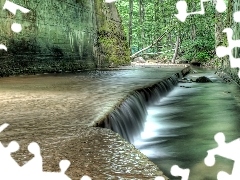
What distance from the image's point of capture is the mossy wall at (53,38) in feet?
30.2

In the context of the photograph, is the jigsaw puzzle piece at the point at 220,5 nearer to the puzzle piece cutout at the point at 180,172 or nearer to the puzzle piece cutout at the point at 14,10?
the puzzle piece cutout at the point at 14,10

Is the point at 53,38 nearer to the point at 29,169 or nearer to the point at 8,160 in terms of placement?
the point at 8,160

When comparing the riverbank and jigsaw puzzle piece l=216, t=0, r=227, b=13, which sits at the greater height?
jigsaw puzzle piece l=216, t=0, r=227, b=13

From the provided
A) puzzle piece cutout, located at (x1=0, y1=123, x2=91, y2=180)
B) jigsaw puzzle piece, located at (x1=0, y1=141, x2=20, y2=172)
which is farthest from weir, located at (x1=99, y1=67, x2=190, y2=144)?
puzzle piece cutout, located at (x1=0, y1=123, x2=91, y2=180)

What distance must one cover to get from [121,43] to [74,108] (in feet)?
46.2

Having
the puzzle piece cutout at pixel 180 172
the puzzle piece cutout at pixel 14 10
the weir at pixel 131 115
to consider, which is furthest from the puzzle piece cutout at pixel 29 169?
the puzzle piece cutout at pixel 14 10

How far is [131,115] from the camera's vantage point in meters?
4.81

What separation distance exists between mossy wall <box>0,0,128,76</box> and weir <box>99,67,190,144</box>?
364cm

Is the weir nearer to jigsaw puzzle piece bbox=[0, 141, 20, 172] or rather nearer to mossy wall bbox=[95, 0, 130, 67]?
jigsaw puzzle piece bbox=[0, 141, 20, 172]

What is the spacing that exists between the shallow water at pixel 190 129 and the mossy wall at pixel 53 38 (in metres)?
3.62

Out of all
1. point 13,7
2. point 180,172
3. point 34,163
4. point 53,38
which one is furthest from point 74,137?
point 53,38

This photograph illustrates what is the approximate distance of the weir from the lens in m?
3.83

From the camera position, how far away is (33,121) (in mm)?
3332

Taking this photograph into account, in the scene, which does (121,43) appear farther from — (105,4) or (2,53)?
(2,53)
